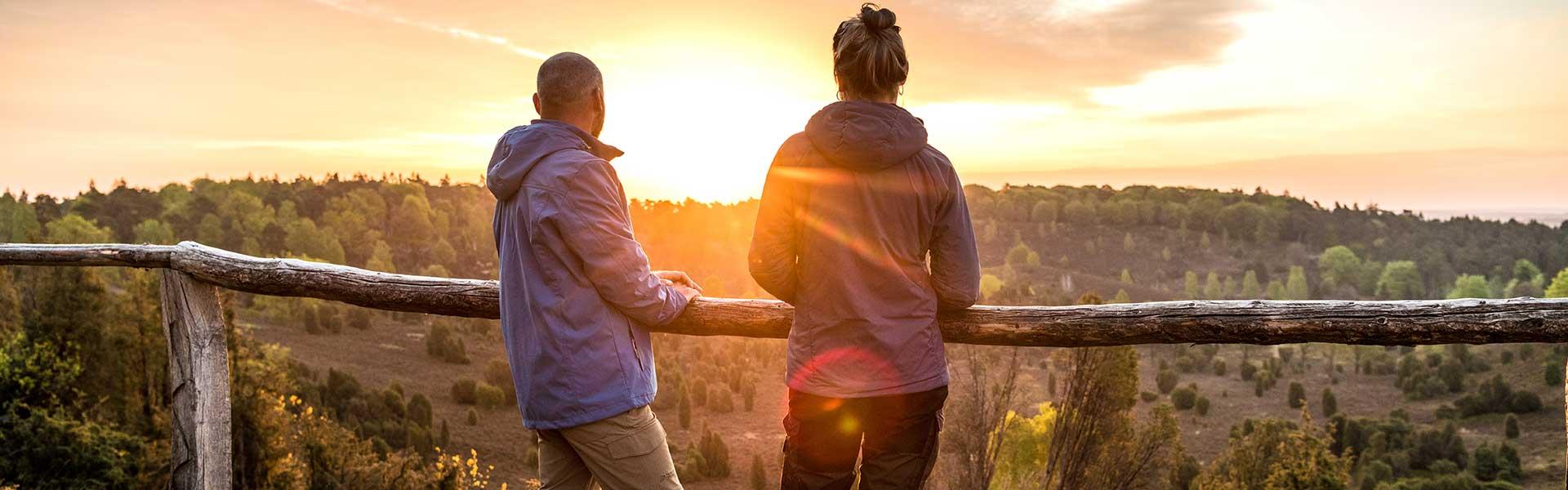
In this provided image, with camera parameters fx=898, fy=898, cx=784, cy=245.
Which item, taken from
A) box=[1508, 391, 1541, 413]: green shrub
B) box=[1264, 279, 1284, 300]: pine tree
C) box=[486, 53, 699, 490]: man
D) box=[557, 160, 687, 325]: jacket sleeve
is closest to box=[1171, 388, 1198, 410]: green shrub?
box=[1508, 391, 1541, 413]: green shrub

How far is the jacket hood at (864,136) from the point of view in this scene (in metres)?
2.40

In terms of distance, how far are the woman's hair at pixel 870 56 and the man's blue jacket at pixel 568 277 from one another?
703 millimetres

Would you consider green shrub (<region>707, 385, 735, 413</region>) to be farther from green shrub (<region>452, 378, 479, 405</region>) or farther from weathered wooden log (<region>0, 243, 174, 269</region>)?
weathered wooden log (<region>0, 243, 174, 269</region>)

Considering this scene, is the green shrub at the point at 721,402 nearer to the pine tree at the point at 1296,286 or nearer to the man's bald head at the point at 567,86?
the man's bald head at the point at 567,86

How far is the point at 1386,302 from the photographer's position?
2840 millimetres

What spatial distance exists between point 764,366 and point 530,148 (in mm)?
72893

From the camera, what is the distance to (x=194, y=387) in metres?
3.99

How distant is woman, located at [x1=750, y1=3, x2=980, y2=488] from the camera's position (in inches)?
96.3

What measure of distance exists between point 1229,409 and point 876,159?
7835 centimetres

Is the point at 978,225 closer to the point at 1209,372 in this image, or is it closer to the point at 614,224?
the point at 1209,372

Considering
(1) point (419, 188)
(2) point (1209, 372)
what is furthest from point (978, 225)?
(1) point (419, 188)

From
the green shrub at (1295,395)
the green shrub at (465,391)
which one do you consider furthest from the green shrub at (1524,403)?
the green shrub at (465,391)

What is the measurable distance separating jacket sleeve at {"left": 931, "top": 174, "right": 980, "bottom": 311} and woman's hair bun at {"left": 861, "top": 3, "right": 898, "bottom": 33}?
18.4 inches

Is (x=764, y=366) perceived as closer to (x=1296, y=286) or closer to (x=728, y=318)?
(x=728, y=318)
